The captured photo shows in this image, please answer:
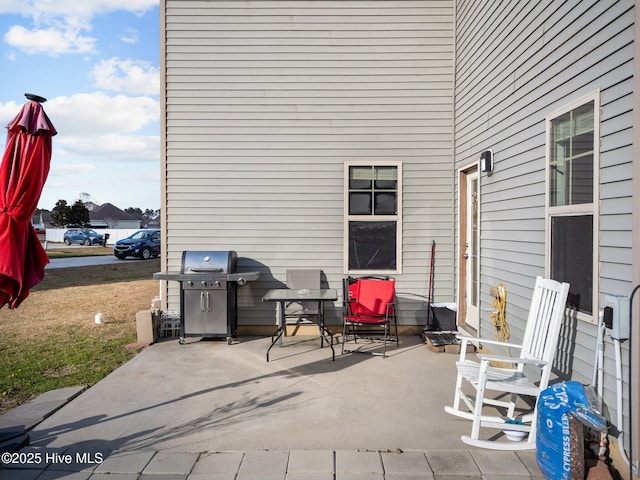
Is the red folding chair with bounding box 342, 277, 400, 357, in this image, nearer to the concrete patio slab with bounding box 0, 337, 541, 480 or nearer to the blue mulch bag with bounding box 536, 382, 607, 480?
the concrete patio slab with bounding box 0, 337, 541, 480

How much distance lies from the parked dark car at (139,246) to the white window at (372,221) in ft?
51.5

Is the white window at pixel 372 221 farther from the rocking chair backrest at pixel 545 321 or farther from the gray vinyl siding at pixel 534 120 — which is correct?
the rocking chair backrest at pixel 545 321

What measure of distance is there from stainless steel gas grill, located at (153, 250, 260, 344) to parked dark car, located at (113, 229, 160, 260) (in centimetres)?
1508

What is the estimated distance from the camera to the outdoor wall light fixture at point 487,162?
5.04 meters

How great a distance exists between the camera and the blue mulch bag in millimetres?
2508

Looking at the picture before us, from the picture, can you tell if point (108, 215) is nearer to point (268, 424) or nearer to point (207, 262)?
point (207, 262)

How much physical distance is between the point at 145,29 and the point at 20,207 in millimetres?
5726

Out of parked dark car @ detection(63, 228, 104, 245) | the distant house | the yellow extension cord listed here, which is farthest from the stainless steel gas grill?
the distant house

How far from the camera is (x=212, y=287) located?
6.03 metres

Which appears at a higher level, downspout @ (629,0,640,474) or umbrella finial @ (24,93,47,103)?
umbrella finial @ (24,93,47,103)

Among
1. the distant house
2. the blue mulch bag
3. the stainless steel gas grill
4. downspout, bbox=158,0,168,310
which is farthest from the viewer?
the distant house

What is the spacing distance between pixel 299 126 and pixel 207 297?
2498 millimetres

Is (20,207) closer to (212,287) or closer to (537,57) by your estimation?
(212,287)

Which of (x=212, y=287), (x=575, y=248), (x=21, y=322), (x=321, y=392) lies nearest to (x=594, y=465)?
(x=575, y=248)
